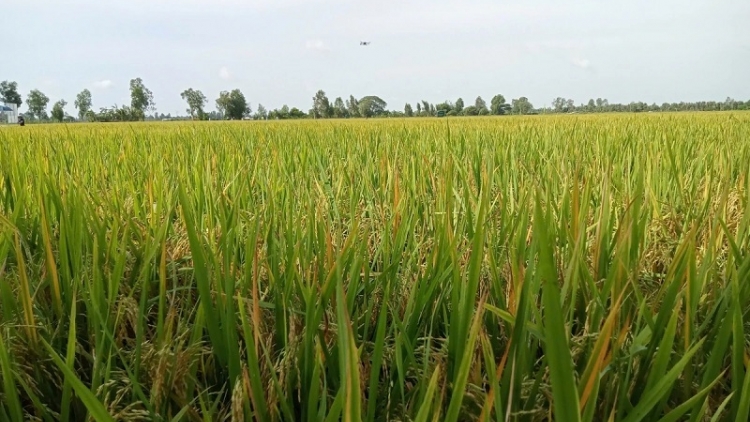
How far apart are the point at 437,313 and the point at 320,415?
0.24 m

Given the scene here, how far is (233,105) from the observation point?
5019 centimetres

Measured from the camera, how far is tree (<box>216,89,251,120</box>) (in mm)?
49750

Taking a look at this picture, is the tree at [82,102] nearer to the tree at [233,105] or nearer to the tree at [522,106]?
the tree at [233,105]

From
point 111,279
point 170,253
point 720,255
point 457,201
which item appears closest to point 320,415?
point 111,279

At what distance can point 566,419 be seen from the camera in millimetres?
315

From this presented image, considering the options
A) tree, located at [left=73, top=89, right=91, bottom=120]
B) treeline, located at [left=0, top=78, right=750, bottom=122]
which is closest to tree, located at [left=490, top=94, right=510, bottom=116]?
treeline, located at [left=0, top=78, right=750, bottom=122]

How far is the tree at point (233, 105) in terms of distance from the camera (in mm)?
49750

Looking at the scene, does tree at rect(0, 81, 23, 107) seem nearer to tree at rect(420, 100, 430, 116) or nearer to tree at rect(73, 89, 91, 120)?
tree at rect(73, 89, 91, 120)

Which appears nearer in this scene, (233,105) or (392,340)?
(392,340)

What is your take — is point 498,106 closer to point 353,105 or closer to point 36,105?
point 353,105

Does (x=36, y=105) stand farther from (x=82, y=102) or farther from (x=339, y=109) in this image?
(x=339, y=109)

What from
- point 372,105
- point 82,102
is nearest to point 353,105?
point 372,105

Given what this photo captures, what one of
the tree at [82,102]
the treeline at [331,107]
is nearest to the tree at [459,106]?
the treeline at [331,107]

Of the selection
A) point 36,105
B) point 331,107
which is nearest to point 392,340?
point 331,107
